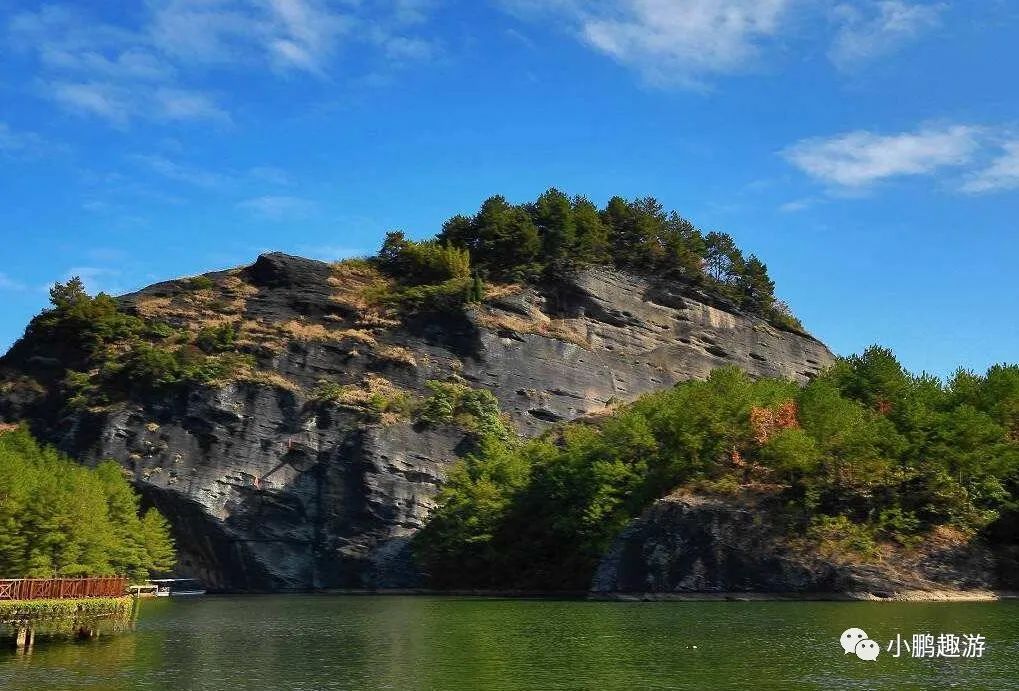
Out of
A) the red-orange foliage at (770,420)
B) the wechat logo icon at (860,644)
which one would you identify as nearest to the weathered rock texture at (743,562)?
the red-orange foliage at (770,420)

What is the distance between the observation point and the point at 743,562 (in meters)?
64.1

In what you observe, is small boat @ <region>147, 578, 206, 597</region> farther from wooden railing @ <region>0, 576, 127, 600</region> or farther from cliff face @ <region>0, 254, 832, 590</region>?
wooden railing @ <region>0, 576, 127, 600</region>

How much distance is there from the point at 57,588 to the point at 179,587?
4927 centimetres

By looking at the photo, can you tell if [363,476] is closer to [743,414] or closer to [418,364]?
[418,364]

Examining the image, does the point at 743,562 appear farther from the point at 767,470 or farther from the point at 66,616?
the point at 66,616

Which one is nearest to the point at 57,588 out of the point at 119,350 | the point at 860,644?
the point at 860,644

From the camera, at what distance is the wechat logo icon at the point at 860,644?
32.6 m

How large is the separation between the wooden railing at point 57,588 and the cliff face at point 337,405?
41.7 m

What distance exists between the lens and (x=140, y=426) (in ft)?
305

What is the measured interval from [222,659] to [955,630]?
27002 millimetres

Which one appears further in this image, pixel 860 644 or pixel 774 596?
pixel 774 596

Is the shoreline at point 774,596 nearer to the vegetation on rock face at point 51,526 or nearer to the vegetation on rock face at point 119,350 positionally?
the vegetation on rock face at point 51,526

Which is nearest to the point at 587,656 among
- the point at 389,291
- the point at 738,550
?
the point at 738,550

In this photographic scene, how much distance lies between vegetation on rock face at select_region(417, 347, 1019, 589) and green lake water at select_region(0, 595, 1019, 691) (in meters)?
9.24
